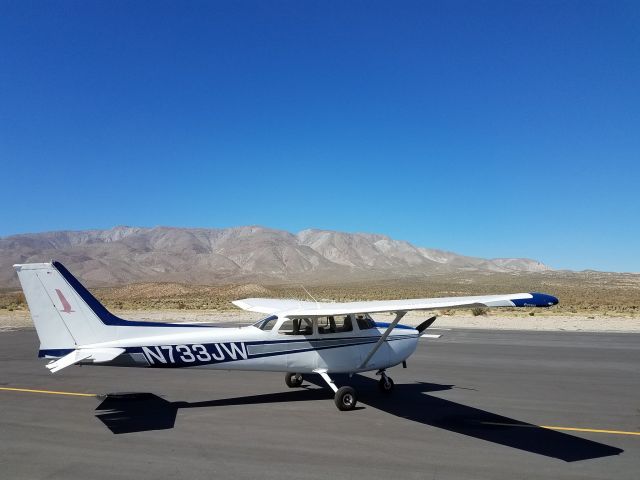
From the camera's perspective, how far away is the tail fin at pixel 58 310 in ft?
28.5

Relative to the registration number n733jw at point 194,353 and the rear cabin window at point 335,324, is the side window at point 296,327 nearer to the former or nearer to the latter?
the rear cabin window at point 335,324

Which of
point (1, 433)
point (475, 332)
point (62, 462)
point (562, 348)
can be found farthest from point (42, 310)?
point (475, 332)

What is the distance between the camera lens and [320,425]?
870 centimetres

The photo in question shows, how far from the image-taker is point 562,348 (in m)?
19.0

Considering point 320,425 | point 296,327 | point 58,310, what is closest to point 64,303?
point 58,310

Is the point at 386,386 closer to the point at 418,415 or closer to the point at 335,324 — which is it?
the point at 418,415

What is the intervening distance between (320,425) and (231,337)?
99.1 inches

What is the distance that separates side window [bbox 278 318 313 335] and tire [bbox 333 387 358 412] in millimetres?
1401

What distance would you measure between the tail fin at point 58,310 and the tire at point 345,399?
461 centimetres

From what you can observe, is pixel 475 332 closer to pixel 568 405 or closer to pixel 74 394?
pixel 568 405

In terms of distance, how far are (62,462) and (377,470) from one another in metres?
4.54

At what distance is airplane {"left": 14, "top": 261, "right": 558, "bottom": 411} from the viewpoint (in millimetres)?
8711

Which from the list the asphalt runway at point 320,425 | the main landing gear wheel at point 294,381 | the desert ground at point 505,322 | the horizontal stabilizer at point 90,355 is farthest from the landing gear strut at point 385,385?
the desert ground at point 505,322

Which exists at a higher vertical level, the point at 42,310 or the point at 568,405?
the point at 42,310
